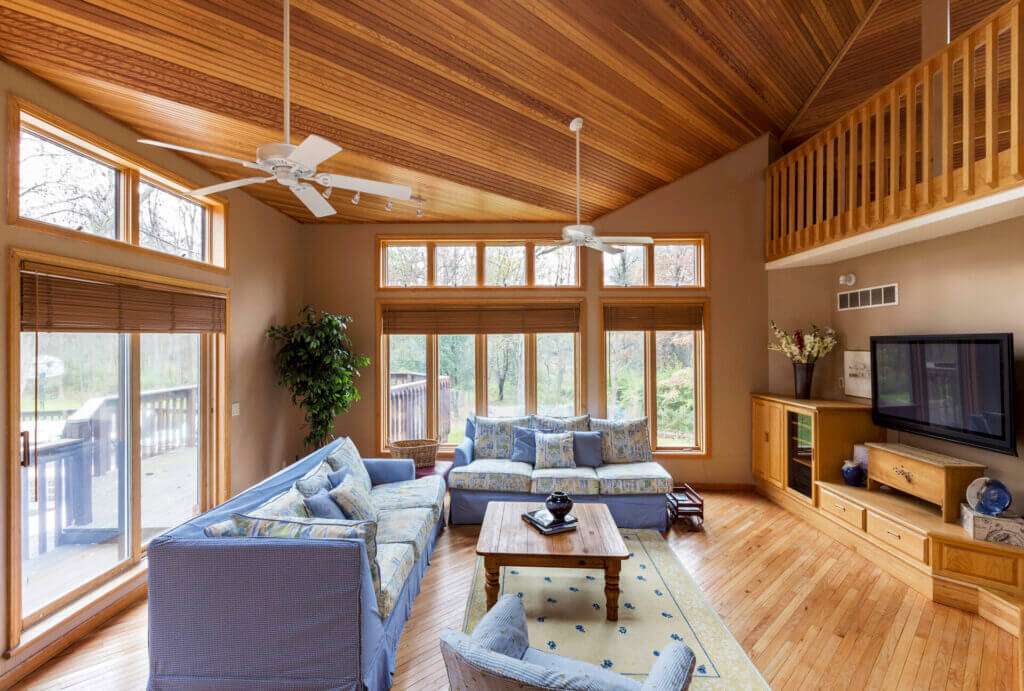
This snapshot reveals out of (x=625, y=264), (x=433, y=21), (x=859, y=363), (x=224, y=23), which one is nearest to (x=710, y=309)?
(x=625, y=264)

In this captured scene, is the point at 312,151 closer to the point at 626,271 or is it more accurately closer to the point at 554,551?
the point at 554,551

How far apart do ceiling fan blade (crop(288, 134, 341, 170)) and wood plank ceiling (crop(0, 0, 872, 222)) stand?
966mm

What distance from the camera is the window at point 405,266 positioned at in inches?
216

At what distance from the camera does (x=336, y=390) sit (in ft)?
15.4

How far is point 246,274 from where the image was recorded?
14.1 feet

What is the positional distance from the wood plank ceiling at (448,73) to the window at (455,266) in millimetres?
996

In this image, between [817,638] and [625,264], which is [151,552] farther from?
[625,264]

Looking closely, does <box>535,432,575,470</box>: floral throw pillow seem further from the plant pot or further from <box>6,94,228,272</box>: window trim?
<box>6,94,228,272</box>: window trim

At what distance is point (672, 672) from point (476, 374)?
4.29 meters

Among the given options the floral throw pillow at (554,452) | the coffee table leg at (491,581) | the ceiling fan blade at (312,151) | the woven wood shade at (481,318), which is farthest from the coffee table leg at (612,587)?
the woven wood shade at (481,318)

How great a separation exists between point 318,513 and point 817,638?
9.75 ft

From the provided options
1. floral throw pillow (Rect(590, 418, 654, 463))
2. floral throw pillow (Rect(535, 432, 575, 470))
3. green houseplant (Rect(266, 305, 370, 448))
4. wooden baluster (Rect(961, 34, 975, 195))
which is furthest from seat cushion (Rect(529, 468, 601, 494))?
wooden baluster (Rect(961, 34, 975, 195))

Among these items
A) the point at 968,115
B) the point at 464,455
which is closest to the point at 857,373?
the point at 968,115

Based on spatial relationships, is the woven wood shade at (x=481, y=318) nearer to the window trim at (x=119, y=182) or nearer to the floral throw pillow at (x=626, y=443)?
the floral throw pillow at (x=626, y=443)
